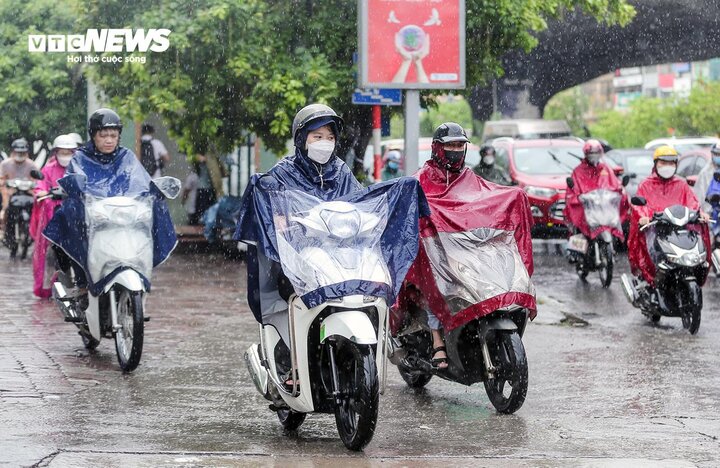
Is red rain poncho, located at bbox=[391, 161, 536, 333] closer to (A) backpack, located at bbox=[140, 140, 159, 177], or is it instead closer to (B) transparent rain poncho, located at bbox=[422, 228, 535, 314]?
(B) transparent rain poncho, located at bbox=[422, 228, 535, 314]

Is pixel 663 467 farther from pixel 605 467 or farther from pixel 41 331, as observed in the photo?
pixel 41 331

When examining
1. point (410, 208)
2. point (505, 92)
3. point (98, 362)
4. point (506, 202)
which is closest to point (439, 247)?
point (506, 202)

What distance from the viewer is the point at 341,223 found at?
→ 7117 mm

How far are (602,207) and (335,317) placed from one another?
1017cm

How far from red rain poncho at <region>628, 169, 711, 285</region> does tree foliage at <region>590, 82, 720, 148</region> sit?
182ft

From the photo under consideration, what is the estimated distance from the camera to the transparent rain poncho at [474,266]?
829 cm

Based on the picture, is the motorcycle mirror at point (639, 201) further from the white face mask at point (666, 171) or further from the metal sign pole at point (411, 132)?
the metal sign pole at point (411, 132)

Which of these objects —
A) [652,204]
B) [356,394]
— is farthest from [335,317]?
[652,204]

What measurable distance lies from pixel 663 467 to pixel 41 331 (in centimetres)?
670

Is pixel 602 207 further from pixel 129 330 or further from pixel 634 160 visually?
pixel 634 160

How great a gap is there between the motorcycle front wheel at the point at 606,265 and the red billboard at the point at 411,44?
2.80 metres

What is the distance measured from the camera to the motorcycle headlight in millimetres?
7093

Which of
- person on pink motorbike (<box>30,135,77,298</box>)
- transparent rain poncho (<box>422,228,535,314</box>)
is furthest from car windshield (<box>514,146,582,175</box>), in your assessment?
transparent rain poncho (<box>422,228,535,314</box>)

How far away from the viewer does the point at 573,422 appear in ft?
26.1
